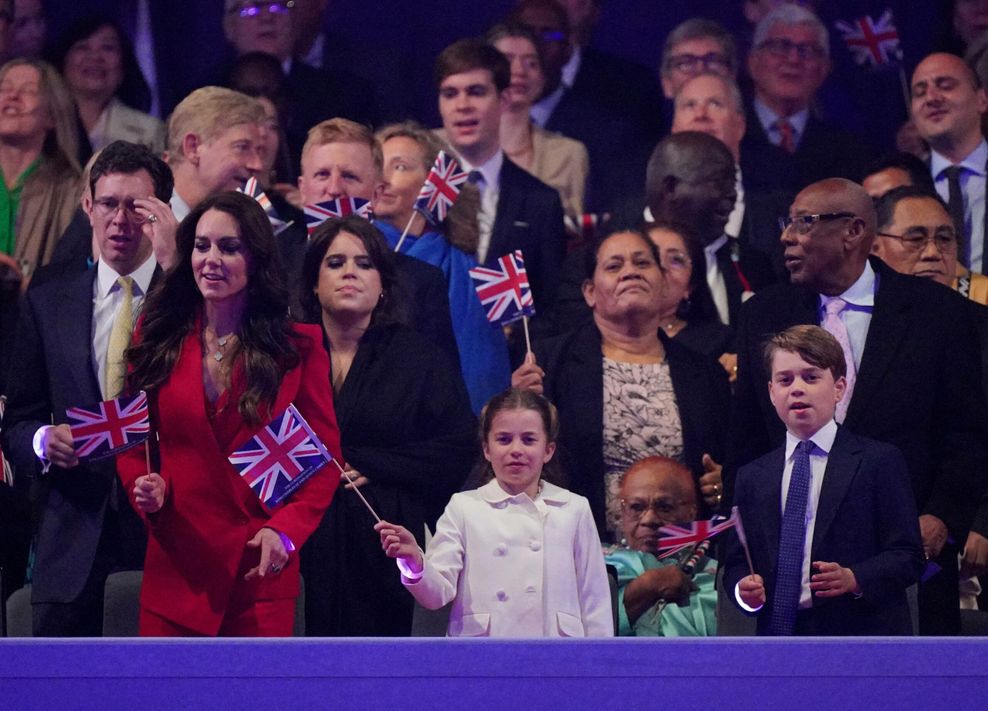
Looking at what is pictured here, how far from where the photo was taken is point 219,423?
3873 millimetres

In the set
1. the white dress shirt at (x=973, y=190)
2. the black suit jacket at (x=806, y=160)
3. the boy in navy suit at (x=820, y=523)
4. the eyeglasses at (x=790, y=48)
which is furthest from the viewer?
the eyeglasses at (x=790, y=48)

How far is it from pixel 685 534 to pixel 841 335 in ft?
2.33

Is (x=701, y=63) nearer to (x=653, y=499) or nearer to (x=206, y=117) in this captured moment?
(x=206, y=117)

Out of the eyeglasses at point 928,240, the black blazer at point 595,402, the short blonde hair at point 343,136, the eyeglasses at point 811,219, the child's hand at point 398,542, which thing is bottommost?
the child's hand at point 398,542

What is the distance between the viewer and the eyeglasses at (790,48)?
6.32 metres

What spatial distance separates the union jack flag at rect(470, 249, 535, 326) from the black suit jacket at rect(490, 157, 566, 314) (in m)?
0.50

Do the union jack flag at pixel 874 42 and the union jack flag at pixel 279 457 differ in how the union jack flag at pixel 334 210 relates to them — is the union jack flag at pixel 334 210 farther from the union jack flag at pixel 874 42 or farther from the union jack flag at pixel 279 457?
the union jack flag at pixel 874 42

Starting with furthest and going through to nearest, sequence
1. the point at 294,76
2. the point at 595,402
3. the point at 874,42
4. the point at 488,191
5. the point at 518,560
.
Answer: the point at 874,42 < the point at 294,76 < the point at 488,191 < the point at 595,402 < the point at 518,560

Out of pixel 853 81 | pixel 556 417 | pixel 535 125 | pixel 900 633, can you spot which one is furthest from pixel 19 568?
pixel 853 81

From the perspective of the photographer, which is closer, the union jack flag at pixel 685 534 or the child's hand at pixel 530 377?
the union jack flag at pixel 685 534

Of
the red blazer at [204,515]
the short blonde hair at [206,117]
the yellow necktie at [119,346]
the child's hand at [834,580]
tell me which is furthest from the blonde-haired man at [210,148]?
the child's hand at [834,580]

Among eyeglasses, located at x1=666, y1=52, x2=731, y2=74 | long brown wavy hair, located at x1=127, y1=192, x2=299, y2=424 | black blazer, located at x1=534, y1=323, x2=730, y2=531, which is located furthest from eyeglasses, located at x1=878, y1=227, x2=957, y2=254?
long brown wavy hair, located at x1=127, y1=192, x2=299, y2=424

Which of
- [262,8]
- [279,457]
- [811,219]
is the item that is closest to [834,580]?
[811,219]

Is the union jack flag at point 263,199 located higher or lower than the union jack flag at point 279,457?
higher
